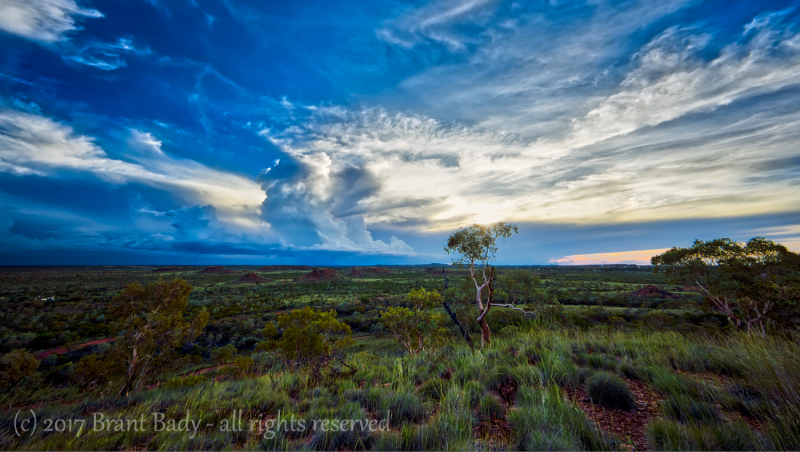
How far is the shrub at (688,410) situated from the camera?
13.0 feet

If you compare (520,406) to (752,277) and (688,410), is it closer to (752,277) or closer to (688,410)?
(688,410)

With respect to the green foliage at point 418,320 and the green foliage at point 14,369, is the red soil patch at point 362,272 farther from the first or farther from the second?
the green foliage at point 14,369

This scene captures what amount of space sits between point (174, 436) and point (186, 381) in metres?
11.3

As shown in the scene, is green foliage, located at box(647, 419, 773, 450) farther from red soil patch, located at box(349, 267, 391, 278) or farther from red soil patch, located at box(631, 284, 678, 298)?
red soil patch, located at box(349, 267, 391, 278)

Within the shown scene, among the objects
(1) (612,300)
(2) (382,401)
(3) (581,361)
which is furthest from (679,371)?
(1) (612,300)

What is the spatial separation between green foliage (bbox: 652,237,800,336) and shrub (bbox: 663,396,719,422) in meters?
14.7

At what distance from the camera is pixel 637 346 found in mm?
7578

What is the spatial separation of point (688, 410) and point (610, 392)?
1.03 m

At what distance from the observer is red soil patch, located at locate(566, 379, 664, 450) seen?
3934 mm

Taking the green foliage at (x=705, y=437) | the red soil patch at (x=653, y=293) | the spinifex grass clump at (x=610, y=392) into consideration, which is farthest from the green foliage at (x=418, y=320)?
the red soil patch at (x=653, y=293)

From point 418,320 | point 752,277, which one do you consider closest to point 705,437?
point 418,320

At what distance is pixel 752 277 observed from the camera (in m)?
14.7

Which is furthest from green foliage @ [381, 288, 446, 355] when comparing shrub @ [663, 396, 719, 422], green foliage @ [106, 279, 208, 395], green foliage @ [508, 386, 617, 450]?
shrub @ [663, 396, 719, 422]

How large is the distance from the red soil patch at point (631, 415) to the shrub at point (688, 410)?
22cm
